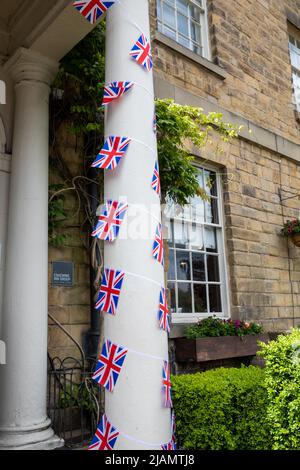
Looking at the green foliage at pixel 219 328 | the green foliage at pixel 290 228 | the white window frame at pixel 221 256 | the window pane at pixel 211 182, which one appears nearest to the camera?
the green foliage at pixel 219 328

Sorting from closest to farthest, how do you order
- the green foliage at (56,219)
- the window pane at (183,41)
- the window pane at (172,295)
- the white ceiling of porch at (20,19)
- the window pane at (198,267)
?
the white ceiling of porch at (20,19) < the green foliage at (56,219) < the window pane at (172,295) < the window pane at (198,267) < the window pane at (183,41)

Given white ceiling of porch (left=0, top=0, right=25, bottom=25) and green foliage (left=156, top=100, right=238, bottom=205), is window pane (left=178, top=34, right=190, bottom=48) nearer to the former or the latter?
green foliage (left=156, top=100, right=238, bottom=205)

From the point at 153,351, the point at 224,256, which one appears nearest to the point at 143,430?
the point at 153,351

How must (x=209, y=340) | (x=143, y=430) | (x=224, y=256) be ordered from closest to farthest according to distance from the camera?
1. (x=143, y=430)
2. (x=209, y=340)
3. (x=224, y=256)

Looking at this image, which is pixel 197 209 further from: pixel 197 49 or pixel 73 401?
pixel 73 401

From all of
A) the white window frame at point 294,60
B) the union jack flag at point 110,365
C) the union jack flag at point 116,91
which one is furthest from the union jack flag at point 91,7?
the white window frame at point 294,60

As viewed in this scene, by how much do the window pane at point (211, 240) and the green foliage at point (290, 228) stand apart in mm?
1554

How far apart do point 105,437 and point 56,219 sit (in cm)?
236

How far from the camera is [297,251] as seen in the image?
752 cm

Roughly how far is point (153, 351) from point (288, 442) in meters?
1.32

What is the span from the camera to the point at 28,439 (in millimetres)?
3285

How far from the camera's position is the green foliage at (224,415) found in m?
3.41

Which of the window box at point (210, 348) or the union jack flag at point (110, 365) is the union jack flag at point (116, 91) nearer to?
the union jack flag at point (110, 365)
